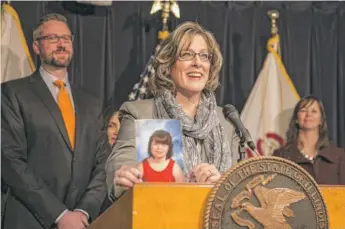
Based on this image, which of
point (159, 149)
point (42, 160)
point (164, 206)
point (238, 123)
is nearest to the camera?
point (164, 206)

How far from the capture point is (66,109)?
4.65 meters

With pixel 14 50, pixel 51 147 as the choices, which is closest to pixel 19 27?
pixel 14 50

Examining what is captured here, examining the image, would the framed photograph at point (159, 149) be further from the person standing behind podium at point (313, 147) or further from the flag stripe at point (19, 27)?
the flag stripe at point (19, 27)

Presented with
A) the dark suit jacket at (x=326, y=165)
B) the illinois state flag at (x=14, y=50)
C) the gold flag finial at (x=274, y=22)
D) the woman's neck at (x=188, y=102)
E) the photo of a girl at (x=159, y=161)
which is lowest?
the dark suit jacket at (x=326, y=165)

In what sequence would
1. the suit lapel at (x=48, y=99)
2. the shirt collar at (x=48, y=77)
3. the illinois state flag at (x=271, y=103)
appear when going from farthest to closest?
the illinois state flag at (x=271, y=103), the shirt collar at (x=48, y=77), the suit lapel at (x=48, y=99)

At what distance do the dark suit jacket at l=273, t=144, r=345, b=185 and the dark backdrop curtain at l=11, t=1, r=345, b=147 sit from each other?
672 millimetres

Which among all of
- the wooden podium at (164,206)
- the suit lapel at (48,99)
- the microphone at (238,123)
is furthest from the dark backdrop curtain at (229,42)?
the wooden podium at (164,206)

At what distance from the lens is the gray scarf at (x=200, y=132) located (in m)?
3.11

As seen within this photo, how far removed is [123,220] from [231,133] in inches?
37.8

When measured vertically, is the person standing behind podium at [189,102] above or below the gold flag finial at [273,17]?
below

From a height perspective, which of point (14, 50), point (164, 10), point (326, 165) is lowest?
point (326, 165)

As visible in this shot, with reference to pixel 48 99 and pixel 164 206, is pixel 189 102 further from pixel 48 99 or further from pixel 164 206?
pixel 48 99

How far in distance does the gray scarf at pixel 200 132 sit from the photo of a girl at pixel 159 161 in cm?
49

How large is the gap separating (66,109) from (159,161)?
7.15ft
